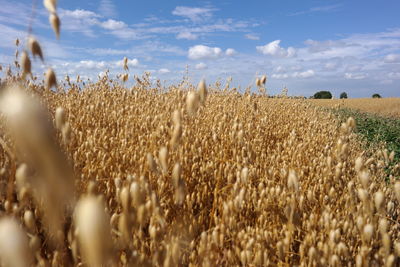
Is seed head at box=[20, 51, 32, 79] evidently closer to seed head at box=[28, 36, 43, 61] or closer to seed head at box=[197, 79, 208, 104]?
seed head at box=[28, 36, 43, 61]

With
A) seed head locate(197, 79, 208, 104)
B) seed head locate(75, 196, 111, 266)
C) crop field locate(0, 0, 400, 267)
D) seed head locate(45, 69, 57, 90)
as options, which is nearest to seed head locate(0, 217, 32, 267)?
crop field locate(0, 0, 400, 267)


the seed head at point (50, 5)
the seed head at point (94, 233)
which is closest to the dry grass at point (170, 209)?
the seed head at point (94, 233)

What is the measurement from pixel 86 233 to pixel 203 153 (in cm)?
195

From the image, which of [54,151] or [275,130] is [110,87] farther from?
[54,151]

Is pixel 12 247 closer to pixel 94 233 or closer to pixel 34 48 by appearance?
pixel 94 233

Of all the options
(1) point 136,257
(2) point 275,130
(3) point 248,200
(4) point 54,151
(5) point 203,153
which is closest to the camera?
(4) point 54,151

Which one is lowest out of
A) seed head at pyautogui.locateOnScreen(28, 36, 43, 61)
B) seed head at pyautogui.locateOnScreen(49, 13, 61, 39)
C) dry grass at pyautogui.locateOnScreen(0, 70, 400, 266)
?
dry grass at pyautogui.locateOnScreen(0, 70, 400, 266)

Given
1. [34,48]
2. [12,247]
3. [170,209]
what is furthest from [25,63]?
[170,209]

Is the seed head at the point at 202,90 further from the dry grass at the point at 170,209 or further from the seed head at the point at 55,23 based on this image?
the seed head at the point at 55,23

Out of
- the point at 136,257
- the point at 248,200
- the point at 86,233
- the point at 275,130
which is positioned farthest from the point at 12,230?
the point at 275,130

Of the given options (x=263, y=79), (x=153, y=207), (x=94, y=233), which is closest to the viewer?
(x=94, y=233)

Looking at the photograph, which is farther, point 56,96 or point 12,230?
point 56,96

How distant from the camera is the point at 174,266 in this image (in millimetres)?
1083

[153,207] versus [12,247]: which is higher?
[12,247]
